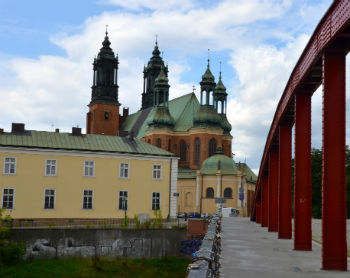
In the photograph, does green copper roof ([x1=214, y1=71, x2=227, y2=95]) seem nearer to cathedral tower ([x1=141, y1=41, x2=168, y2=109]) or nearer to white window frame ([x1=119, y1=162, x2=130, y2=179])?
cathedral tower ([x1=141, y1=41, x2=168, y2=109])

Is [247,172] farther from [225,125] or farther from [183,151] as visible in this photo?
[183,151]

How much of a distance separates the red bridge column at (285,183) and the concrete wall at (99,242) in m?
14.6

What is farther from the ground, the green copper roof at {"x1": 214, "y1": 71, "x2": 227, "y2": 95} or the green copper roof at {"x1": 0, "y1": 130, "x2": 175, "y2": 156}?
the green copper roof at {"x1": 214, "y1": 71, "x2": 227, "y2": 95}

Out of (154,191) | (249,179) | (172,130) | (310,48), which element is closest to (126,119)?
(172,130)

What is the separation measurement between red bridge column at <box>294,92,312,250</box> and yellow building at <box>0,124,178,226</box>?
2535cm

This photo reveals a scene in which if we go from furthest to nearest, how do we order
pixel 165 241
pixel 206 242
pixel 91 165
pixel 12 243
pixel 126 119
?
pixel 126 119
pixel 91 165
pixel 165 241
pixel 12 243
pixel 206 242

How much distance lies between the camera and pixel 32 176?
3681 cm

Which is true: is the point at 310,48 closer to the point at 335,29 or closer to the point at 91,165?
the point at 335,29

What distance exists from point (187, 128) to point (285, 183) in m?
56.6

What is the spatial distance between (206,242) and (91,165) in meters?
32.1

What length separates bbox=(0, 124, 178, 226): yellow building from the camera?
36.4 metres

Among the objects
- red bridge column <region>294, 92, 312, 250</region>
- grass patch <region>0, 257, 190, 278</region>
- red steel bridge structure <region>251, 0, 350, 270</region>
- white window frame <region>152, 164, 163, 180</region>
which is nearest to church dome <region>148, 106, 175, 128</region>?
white window frame <region>152, 164, 163, 180</region>

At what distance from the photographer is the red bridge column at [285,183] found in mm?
17469

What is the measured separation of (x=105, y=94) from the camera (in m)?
82.9
